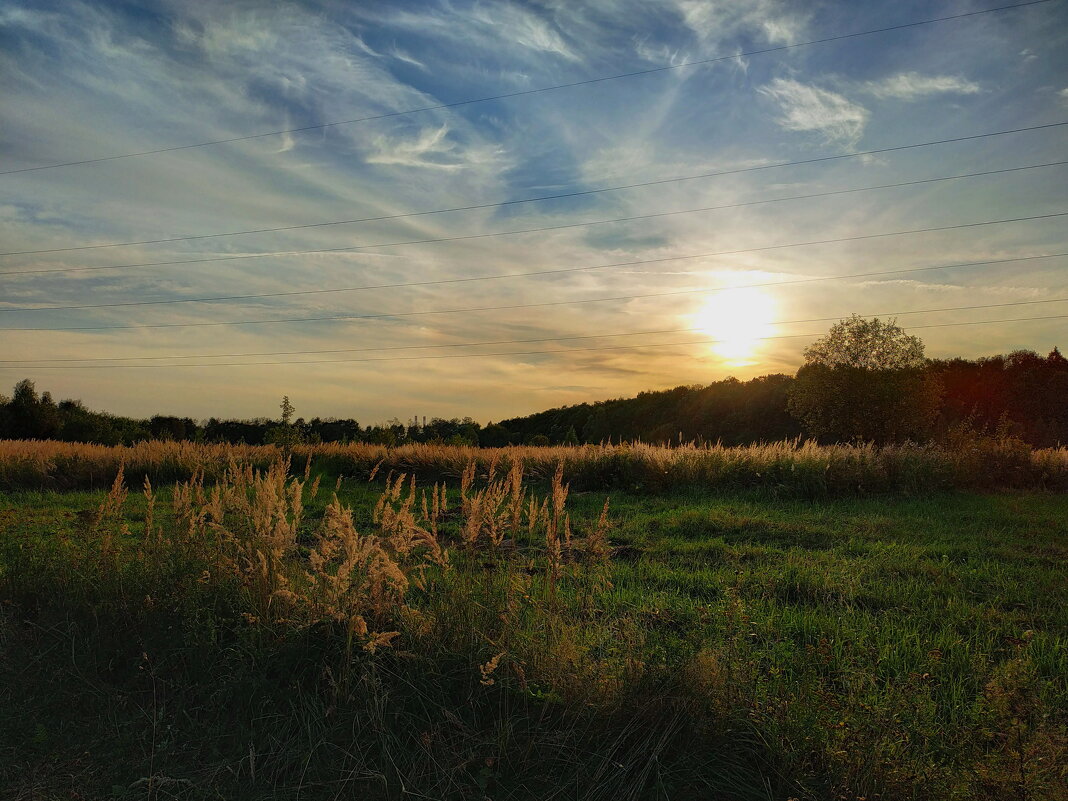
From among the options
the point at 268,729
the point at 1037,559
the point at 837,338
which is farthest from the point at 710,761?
the point at 837,338

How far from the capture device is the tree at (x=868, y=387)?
104 feet

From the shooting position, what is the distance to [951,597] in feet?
17.5

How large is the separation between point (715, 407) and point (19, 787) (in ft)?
171

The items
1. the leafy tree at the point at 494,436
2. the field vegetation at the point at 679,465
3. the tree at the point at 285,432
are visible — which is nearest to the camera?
the field vegetation at the point at 679,465

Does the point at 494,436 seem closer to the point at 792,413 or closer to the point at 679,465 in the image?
the point at 792,413

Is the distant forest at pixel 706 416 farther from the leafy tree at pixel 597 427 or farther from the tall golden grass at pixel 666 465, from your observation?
the tall golden grass at pixel 666 465

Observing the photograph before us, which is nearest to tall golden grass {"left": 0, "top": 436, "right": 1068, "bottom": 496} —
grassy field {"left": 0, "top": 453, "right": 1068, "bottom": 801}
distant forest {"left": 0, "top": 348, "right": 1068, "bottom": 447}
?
grassy field {"left": 0, "top": 453, "right": 1068, "bottom": 801}

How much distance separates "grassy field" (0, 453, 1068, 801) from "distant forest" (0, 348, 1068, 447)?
85.7 feet

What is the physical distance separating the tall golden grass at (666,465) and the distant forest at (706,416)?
609 inches

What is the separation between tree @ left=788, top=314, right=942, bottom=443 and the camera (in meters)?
31.8

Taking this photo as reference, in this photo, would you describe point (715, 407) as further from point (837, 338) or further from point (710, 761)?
point (710, 761)

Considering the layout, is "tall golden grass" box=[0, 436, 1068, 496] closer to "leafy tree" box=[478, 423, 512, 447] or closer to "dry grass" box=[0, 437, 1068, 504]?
"dry grass" box=[0, 437, 1068, 504]

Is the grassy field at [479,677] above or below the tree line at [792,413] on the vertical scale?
below

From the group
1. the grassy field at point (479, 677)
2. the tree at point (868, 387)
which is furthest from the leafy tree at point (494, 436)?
the grassy field at point (479, 677)
